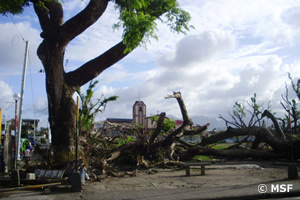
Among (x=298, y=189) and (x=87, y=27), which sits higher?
(x=87, y=27)

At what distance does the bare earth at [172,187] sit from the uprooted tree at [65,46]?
8.71 feet

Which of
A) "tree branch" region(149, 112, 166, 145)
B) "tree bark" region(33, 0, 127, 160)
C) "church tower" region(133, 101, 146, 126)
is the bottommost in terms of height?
"tree branch" region(149, 112, 166, 145)

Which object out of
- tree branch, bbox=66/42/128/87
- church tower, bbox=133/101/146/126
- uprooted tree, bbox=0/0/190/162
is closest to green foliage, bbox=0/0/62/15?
uprooted tree, bbox=0/0/190/162

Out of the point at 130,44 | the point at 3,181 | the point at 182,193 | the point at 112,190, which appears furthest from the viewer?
the point at 130,44

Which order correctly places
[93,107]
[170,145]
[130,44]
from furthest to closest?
[93,107] → [170,145] → [130,44]

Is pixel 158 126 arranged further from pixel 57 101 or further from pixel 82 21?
pixel 82 21

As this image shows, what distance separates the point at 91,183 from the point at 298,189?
6248 mm

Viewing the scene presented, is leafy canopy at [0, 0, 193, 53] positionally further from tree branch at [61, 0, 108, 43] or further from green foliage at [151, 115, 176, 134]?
green foliage at [151, 115, 176, 134]

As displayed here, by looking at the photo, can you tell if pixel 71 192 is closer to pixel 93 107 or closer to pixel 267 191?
pixel 267 191

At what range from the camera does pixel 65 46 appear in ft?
37.9

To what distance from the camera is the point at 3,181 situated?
9.33 m

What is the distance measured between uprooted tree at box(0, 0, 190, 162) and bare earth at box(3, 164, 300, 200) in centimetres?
266

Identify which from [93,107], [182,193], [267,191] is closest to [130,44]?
[182,193]

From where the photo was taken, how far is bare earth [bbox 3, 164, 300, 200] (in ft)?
25.1
